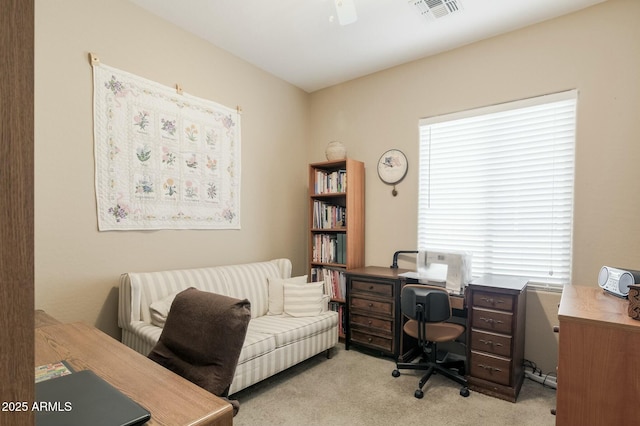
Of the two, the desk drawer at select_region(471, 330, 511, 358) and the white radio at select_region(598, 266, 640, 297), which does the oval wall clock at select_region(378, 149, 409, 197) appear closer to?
the desk drawer at select_region(471, 330, 511, 358)

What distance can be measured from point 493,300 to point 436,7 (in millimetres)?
2231

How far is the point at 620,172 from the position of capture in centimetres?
240

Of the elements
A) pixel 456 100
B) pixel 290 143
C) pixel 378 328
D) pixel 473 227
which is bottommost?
pixel 378 328

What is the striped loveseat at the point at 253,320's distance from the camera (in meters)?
2.28

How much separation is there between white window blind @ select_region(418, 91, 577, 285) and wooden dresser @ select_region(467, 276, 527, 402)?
15.8 inches

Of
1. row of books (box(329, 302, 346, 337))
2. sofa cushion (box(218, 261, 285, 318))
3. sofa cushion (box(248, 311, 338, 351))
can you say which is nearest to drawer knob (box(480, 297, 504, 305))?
sofa cushion (box(248, 311, 338, 351))

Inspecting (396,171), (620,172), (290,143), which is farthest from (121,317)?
(620,172)

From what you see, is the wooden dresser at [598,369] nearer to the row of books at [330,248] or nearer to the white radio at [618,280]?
the white radio at [618,280]

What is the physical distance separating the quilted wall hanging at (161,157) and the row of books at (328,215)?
0.88 meters

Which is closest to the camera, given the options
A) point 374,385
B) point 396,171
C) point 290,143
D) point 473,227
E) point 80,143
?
point 80,143

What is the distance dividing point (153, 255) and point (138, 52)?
160cm

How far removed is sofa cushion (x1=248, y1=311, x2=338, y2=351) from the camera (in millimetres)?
2559

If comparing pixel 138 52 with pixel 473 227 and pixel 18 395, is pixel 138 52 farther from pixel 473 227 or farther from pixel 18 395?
pixel 473 227

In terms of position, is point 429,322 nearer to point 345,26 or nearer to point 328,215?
point 328,215
